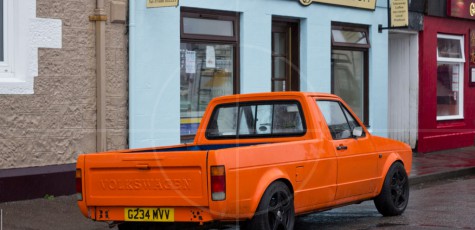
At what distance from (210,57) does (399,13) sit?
5241mm

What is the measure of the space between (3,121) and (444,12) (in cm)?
1202

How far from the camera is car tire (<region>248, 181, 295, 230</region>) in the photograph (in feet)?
27.8

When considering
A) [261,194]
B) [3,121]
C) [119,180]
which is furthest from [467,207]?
[3,121]

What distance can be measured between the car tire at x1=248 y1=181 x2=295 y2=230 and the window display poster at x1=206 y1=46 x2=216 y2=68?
238 inches

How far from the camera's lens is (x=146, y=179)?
8.34 m

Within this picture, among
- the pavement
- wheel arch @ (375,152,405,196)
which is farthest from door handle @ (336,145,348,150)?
the pavement

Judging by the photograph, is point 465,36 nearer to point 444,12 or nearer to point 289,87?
point 444,12

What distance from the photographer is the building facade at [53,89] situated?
38.2ft

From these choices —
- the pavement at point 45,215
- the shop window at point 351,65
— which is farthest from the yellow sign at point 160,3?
the shop window at point 351,65

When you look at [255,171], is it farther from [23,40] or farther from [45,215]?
[23,40]

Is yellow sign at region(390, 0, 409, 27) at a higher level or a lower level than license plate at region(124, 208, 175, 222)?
higher

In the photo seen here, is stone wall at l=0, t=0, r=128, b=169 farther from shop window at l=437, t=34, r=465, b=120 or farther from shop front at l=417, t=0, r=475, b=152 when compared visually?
shop window at l=437, t=34, r=465, b=120

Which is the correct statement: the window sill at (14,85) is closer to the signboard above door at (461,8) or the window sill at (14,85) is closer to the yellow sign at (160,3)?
the yellow sign at (160,3)

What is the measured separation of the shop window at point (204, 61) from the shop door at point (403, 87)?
241 inches
